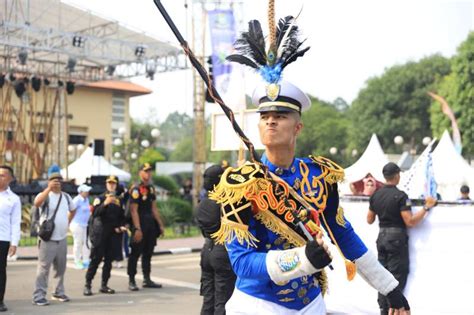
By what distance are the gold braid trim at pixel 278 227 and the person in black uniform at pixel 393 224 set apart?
195 inches

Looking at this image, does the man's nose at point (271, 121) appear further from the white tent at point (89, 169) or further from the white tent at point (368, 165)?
the white tent at point (89, 169)

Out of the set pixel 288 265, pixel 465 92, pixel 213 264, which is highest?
pixel 465 92

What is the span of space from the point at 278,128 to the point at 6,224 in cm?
691

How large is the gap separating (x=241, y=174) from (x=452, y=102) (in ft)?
141

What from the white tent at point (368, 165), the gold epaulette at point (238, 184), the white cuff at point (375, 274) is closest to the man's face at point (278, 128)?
the gold epaulette at point (238, 184)

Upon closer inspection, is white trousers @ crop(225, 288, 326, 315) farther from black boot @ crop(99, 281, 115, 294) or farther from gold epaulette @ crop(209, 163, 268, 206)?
black boot @ crop(99, 281, 115, 294)

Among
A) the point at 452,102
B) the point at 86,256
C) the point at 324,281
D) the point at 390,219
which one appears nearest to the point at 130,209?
the point at 86,256

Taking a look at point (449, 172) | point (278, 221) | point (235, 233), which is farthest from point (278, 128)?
point (449, 172)

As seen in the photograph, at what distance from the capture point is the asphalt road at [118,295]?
10.0m

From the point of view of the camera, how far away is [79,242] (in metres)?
14.4

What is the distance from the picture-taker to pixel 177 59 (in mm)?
31359

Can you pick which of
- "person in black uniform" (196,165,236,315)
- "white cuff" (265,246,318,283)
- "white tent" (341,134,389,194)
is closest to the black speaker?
"white tent" (341,134,389,194)

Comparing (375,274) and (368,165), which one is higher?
(368,165)

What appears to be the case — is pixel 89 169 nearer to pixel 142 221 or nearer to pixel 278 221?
pixel 142 221
